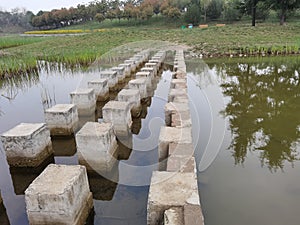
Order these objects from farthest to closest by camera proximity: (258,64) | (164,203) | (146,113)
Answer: (258,64) < (146,113) < (164,203)

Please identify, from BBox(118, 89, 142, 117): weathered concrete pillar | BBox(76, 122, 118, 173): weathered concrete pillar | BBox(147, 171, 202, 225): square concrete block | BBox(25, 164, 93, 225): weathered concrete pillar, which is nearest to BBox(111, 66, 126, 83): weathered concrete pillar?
BBox(118, 89, 142, 117): weathered concrete pillar

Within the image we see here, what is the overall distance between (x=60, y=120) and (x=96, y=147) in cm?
150

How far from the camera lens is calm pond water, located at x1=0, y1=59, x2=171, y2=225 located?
3229mm

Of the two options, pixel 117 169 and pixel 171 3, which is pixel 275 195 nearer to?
pixel 117 169

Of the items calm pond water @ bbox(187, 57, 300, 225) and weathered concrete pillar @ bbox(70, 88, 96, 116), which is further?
weathered concrete pillar @ bbox(70, 88, 96, 116)

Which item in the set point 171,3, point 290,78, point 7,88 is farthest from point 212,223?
point 171,3

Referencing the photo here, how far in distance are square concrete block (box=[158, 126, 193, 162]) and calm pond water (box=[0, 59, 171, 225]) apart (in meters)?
0.50

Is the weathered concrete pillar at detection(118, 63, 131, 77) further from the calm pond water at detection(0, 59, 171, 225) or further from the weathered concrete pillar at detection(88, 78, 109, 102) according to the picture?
the weathered concrete pillar at detection(88, 78, 109, 102)

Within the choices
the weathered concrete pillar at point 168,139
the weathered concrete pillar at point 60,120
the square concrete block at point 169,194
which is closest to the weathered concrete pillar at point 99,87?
the weathered concrete pillar at point 60,120

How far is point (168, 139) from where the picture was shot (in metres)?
3.64

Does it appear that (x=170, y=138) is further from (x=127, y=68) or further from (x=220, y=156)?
(x=127, y=68)

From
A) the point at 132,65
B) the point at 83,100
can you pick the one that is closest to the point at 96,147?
the point at 83,100

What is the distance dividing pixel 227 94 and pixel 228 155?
11.9 ft

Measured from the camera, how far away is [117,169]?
409cm
